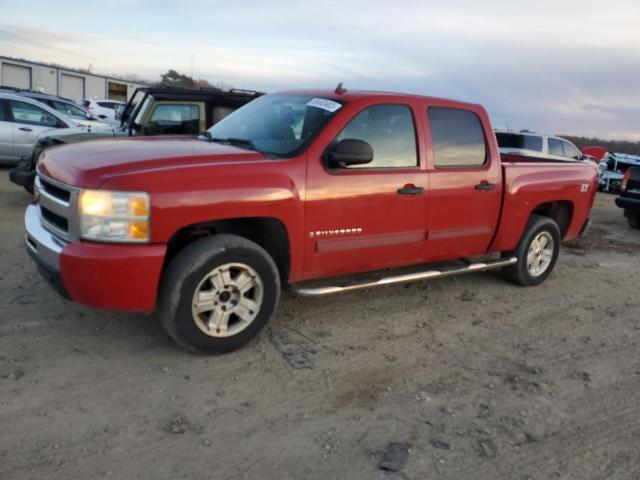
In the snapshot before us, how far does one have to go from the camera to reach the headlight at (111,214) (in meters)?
3.49

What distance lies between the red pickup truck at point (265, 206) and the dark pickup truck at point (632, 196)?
587cm

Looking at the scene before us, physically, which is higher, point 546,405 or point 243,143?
point 243,143

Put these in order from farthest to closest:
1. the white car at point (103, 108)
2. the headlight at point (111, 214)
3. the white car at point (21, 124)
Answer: the white car at point (103, 108) → the white car at point (21, 124) → the headlight at point (111, 214)

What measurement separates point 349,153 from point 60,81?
146 feet

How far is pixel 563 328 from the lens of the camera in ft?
16.6

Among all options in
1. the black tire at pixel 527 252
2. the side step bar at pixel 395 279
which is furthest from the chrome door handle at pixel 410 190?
the black tire at pixel 527 252

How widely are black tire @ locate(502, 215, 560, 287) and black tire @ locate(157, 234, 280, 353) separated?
120 inches

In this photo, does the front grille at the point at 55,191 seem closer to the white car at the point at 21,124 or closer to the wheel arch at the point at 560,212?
the wheel arch at the point at 560,212

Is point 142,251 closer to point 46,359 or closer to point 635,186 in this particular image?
point 46,359

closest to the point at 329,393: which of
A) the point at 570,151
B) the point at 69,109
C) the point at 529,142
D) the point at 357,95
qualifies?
the point at 357,95

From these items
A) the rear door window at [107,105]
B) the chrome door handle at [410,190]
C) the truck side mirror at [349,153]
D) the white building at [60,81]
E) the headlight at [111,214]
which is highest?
the white building at [60,81]

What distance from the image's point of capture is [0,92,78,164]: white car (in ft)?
37.7

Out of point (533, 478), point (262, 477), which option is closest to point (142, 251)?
point (262, 477)

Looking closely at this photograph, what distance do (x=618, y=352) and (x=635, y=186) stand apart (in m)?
7.13
